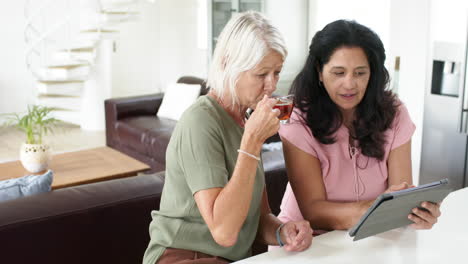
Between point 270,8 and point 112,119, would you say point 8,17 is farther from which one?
point 270,8

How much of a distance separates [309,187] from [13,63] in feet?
19.8

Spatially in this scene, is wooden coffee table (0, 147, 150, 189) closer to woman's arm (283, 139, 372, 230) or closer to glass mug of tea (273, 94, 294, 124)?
woman's arm (283, 139, 372, 230)

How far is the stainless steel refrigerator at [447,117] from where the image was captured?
12.1ft

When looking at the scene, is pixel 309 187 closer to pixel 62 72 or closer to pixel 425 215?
pixel 425 215

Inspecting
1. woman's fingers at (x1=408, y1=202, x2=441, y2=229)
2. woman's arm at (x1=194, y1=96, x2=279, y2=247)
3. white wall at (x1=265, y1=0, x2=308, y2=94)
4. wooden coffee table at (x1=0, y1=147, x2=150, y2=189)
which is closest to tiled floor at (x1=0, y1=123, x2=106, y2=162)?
wooden coffee table at (x1=0, y1=147, x2=150, y2=189)

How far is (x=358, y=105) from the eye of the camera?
192cm

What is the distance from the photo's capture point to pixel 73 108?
22.9 feet

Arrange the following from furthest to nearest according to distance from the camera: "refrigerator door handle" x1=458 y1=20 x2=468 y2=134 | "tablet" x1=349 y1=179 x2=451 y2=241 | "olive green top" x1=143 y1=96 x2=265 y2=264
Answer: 1. "refrigerator door handle" x1=458 y1=20 x2=468 y2=134
2. "olive green top" x1=143 y1=96 x2=265 y2=264
3. "tablet" x1=349 y1=179 x2=451 y2=241

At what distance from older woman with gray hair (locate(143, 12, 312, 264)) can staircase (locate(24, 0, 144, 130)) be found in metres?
5.57

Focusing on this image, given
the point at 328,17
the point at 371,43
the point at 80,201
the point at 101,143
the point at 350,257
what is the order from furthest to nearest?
the point at 101,143 → the point at 328,17 → the point at 80,201 → the point at 371,43 → the point at 350,257

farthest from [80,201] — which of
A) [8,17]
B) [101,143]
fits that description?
[8,17]

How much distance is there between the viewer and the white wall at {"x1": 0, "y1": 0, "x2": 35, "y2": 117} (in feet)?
22.2

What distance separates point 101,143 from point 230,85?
5.06 metres

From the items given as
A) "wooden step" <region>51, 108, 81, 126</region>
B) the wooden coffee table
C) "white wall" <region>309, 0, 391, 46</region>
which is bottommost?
"wooden step" <region>51, 108, 81, 126</region>
